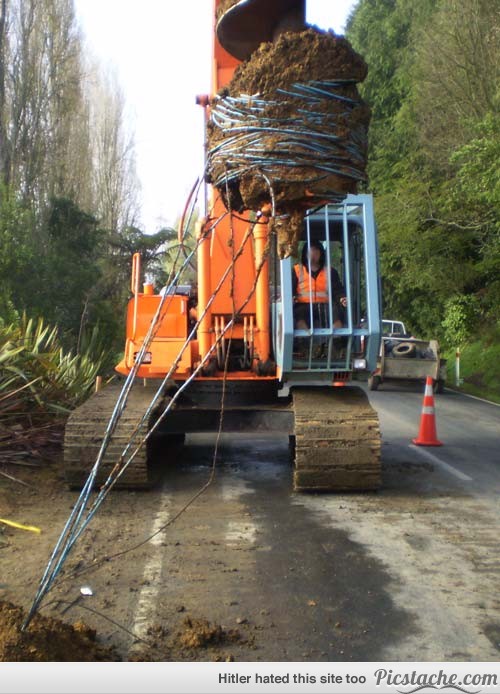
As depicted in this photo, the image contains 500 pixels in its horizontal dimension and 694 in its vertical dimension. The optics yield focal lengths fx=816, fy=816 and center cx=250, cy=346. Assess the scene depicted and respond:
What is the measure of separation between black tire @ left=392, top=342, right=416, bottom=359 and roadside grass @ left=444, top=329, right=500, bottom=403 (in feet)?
6.50

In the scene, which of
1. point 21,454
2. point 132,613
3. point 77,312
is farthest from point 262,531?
point 77,312

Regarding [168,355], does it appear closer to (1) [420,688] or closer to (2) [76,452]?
(2) [76,452]

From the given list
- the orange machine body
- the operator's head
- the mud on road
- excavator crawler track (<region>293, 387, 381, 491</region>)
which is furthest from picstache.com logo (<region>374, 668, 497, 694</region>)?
the orange machine body

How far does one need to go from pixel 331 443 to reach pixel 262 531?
1370mm

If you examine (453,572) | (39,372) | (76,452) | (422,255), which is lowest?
(453,572)

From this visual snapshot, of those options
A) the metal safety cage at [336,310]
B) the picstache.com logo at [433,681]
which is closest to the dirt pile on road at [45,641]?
the picstache.com logo at [433,681]

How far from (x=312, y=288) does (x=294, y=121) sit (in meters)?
4.07

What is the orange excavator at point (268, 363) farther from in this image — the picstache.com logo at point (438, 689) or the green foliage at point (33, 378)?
the picstache.com logo at point (438, 689)

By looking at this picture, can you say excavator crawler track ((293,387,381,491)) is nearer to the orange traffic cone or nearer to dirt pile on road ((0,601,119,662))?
the orange traffic cone

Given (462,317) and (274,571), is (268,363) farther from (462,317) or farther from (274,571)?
(462,317)

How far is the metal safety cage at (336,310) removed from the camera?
25.9 ft

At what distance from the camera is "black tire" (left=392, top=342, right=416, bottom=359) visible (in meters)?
19.8

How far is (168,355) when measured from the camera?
8.87 metres

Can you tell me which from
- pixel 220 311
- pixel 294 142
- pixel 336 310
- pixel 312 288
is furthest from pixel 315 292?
pixel 294 142
